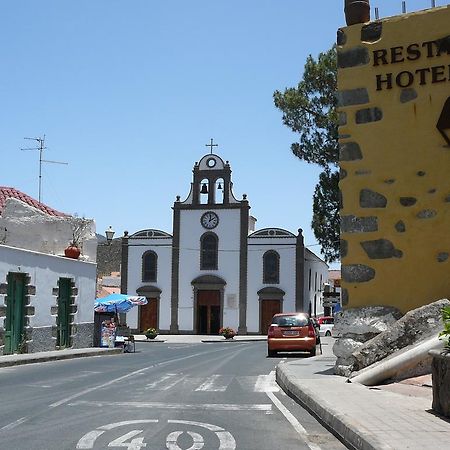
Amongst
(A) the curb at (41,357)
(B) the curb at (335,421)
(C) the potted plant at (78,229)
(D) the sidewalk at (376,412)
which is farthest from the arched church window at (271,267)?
(B) the curb at (335,421)

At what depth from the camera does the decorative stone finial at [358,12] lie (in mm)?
Result: 13672

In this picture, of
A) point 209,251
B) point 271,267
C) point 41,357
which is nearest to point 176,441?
point 41,357

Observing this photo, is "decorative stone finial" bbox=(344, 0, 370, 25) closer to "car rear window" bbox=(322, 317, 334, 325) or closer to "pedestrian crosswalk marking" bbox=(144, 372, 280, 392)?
"pedestrian crosswalk marking" bbox=(144, 372, 280, 392)

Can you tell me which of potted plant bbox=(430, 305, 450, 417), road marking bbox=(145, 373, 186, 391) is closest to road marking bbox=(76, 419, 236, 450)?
potted plant bbox=(430, 305, 450, 417)

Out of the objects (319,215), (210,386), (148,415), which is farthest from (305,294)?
(148,415)

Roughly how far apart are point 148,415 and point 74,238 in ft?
64.9

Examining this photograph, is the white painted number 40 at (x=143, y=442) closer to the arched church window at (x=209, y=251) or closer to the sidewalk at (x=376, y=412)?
the sidewalk at (x=376, y=412)

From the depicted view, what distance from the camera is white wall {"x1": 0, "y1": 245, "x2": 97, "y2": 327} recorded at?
853 inches

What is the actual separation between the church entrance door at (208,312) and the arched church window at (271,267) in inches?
168

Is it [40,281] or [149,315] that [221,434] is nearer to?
[40,281]

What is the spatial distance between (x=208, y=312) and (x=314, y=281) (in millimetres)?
11169

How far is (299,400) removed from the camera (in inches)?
417

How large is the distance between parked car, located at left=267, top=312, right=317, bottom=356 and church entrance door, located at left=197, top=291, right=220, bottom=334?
104 ft

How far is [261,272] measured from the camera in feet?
183
